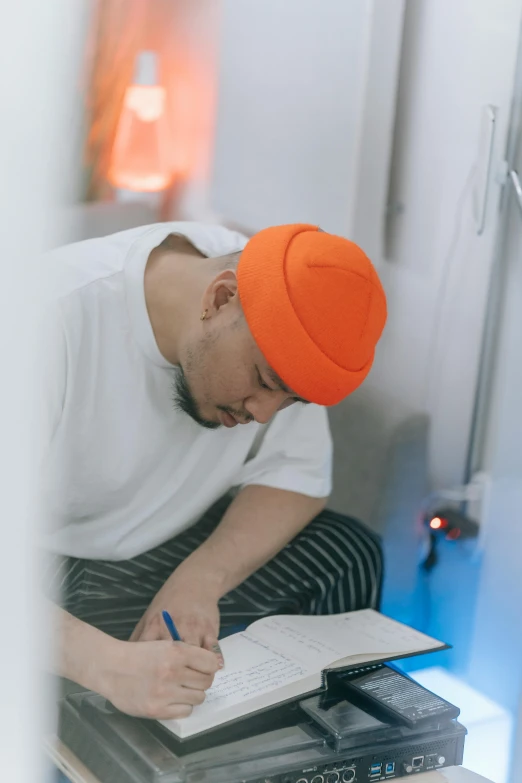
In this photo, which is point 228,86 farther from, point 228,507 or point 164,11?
point 228,507

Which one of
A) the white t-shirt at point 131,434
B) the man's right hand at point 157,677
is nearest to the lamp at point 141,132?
the white t-shirt at point 131,434

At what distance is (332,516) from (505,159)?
600 millimetres

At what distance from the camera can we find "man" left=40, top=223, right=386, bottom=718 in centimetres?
99

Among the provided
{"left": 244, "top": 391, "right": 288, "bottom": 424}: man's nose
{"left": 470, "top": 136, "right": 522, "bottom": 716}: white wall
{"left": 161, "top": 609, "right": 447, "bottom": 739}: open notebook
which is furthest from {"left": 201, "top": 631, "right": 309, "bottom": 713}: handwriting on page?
{"left": 470, "top": 136, "right": 522, "bottom": 716}: white wall

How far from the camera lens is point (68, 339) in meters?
1.11

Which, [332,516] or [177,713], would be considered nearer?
[177,713]

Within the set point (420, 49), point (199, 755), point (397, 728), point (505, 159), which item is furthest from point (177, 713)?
point (420, 49)

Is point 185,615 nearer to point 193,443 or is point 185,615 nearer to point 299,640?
point 299,640

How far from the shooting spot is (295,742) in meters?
0.92

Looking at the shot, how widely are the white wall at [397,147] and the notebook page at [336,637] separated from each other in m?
Result: 0.48

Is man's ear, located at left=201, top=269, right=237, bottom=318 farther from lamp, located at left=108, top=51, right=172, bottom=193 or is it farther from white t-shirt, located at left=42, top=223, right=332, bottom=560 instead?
lamp, located at left=108, top=51, right=172, bottom=193

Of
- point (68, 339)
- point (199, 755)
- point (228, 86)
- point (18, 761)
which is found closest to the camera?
point (18, 761)

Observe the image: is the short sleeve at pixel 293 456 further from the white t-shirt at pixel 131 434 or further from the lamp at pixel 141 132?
the lamp at pixel 141 132

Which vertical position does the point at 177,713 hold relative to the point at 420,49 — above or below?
below
